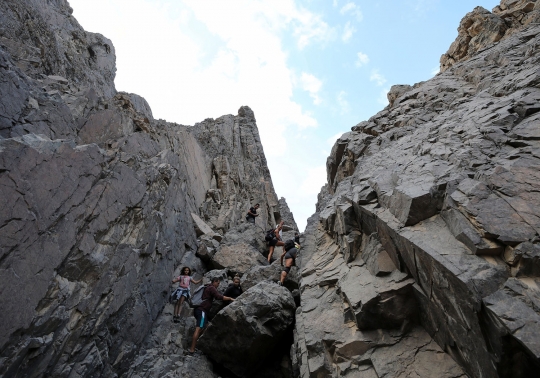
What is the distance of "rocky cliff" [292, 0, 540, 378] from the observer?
6.21 meters

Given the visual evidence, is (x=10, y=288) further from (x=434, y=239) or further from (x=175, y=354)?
(x=434, y=239)

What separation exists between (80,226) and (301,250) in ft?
34.8

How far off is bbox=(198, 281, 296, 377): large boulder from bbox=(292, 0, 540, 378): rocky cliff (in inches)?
42.2

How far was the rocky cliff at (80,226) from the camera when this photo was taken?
29.5 feet

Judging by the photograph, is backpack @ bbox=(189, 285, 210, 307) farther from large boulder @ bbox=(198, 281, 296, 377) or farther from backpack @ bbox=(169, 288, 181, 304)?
large boulder @ bbox=(198, 281, 296, 377)

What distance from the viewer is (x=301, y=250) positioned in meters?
16.7

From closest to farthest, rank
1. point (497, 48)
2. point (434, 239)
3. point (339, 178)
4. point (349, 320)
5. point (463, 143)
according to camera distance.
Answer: point (434, 239) → point (349, 320) → point (463, 143) → point (497, 48) → point (339, 178)

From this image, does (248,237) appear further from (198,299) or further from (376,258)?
(376,258)

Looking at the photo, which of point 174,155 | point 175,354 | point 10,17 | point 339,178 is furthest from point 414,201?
point 10,17

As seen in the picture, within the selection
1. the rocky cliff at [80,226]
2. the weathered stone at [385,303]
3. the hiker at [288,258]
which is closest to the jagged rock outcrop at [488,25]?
the hiker at [288,258]

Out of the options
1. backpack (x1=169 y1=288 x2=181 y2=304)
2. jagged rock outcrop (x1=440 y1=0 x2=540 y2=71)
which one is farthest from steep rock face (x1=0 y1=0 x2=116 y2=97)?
jagged rock outcrop (x1=440 y1=0 x2=540 y2=71)

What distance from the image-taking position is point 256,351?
12406mm

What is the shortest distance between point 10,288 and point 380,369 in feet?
34.6

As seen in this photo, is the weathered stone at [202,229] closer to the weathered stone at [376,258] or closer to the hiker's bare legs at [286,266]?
the hiker's bare legs at [286,266]
